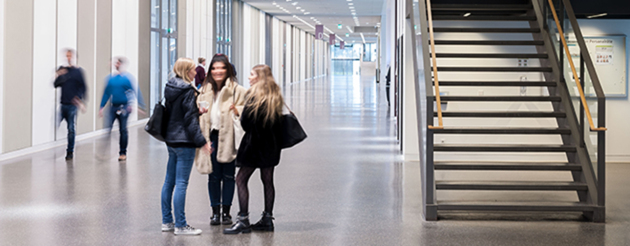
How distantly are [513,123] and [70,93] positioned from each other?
6434 millimetres

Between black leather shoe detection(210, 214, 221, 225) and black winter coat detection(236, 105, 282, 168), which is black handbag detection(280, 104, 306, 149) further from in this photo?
black leather shoe detection(210, 214, 221, 225)

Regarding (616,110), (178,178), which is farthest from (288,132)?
(616,110)

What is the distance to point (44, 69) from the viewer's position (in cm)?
1074

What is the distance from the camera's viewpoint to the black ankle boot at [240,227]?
17.3 ft

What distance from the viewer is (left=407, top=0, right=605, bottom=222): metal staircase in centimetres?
610

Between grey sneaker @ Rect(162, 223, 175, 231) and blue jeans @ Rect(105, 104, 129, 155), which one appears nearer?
grey sneaker @ Rect(162, 223, 175, 231)

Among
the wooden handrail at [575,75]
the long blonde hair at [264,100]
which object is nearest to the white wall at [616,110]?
the wooden handrail at [575,75]

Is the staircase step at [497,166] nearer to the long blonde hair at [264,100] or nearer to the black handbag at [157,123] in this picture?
the long blonde hair at [264,100]

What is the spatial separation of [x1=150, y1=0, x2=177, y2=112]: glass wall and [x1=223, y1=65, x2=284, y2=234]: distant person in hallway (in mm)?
12853

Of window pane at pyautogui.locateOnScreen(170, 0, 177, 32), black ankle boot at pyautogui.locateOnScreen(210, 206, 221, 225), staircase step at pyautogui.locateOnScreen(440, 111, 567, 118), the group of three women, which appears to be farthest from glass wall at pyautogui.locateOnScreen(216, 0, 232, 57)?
the group of three women

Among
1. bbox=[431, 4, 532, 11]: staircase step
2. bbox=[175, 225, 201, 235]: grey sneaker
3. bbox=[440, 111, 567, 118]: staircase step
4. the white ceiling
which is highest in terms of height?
the white ceiling

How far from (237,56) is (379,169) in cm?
2191

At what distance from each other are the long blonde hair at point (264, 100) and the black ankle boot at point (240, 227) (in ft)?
2.61

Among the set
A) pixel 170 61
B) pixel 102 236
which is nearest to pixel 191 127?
pixel 102 236
